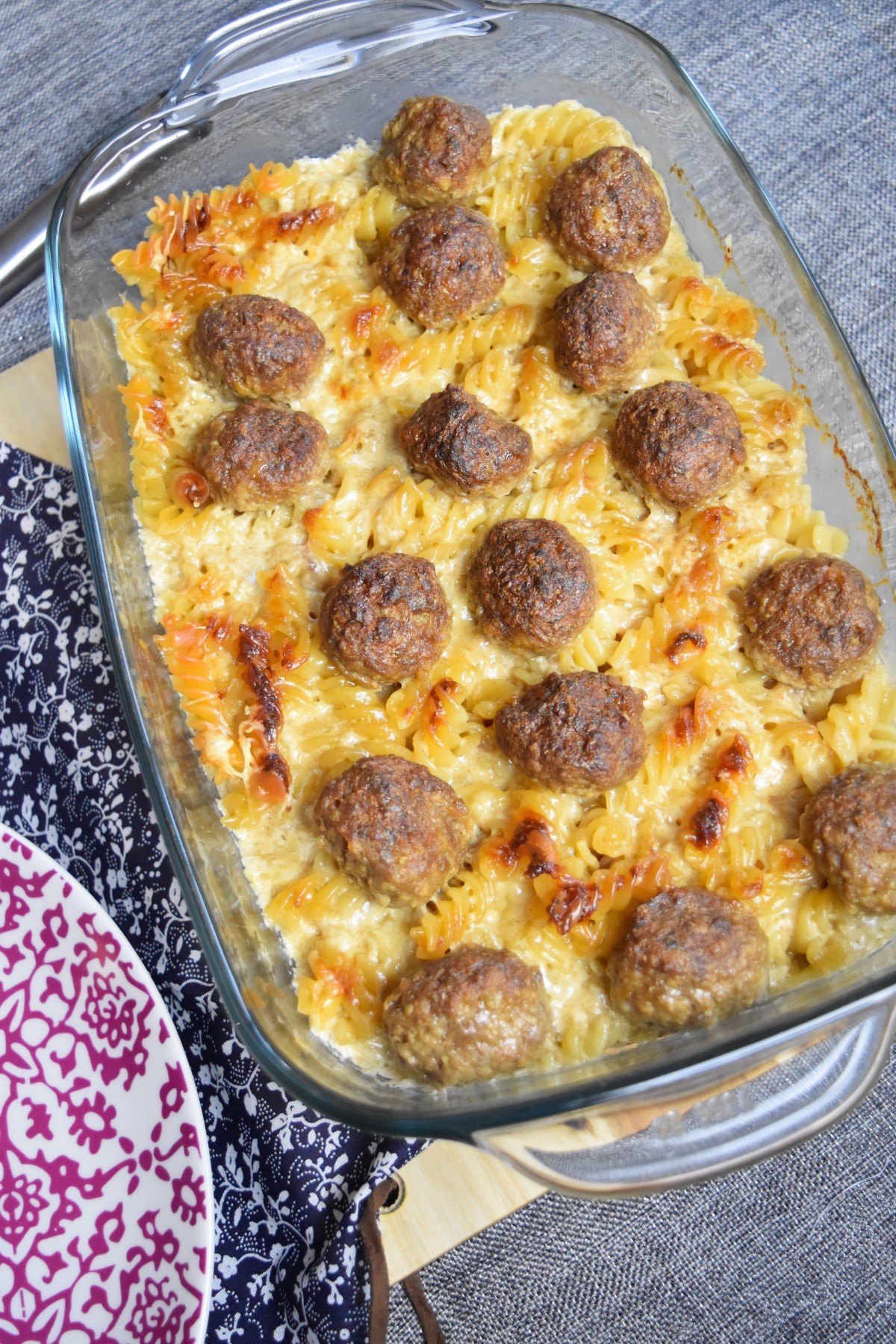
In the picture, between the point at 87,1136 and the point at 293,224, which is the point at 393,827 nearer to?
the point at 87,1136

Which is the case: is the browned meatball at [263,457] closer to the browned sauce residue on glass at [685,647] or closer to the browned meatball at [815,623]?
the browned sauce residue on glass at [685,647]

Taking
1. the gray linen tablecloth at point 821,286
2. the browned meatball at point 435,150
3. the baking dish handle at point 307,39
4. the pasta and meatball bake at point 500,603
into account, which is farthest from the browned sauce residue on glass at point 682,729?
the baking dish handle at point 307,39

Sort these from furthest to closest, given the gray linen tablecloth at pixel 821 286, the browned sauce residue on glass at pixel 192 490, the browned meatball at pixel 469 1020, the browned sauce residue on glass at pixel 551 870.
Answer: the gray linen tablecloth at pixel 821 286
the browned sauce residue on glass at pixel 192 490
the browned sauce residue on glass at pixel 551 870
the browned meatball at pixel 469 1020

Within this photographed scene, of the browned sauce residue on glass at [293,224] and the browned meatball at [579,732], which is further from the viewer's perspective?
the browned sauce residue on glass at [293,224]

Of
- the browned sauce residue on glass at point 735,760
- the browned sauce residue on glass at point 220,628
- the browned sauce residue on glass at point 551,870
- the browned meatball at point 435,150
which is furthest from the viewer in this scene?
the browned meatball at point 435,150

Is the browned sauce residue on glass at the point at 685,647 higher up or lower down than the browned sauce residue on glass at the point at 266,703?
lower down

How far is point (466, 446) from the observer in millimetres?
3203

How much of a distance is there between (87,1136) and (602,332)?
2995 mm

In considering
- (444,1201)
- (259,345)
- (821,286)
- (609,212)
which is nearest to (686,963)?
(444,1201)

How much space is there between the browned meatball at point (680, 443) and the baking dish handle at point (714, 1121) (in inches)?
60.7

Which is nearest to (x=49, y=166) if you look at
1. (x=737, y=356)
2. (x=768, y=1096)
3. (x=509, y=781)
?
(x=737, y=356)

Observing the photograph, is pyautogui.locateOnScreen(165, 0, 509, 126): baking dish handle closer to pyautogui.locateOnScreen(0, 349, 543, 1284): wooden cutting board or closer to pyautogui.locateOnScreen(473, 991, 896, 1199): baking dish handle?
pyautogui.locateOnScreen(473, 991, 896, 1199): baking dish handle

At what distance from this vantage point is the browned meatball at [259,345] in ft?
11.2

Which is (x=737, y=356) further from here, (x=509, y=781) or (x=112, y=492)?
(x=112, y=492)
